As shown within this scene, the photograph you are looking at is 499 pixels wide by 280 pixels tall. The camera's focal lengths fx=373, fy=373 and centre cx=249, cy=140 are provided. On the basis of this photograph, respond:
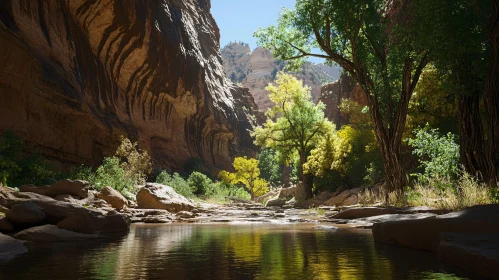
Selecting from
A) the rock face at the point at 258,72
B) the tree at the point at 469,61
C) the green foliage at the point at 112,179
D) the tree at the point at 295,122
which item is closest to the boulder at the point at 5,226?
the green foliage at the point at 112,179

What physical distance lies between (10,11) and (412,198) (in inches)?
838

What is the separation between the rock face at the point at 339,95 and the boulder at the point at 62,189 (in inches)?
1332

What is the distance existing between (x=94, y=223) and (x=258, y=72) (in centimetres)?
12974

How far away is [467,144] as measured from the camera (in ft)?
36.6

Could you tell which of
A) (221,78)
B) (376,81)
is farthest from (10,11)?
(221,78)

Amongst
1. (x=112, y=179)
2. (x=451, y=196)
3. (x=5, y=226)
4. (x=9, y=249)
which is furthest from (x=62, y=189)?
(x=451, y=196)

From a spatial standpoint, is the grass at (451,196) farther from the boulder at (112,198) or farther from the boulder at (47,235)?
the boulder at (112,198)

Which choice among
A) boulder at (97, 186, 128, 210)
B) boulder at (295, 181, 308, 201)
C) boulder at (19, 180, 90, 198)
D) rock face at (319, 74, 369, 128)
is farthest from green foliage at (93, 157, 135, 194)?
rock face at (319, 74, 369, 128)

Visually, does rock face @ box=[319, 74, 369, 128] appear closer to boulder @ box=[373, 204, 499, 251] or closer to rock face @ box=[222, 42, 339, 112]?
boulder @ box=[373, 204, 499, 251]

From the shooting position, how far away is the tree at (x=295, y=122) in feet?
105

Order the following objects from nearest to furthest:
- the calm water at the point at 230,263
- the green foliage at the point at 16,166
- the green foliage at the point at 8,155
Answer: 1. the calm water at the point at 230,263
2. the green foliage at the point at 8,155
3. the green foliage at the point at 16,166

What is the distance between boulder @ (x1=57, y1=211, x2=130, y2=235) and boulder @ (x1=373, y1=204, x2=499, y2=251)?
608cm

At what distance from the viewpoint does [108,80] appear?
30891mm

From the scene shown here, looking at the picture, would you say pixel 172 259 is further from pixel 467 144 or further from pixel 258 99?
pixel 258 99
